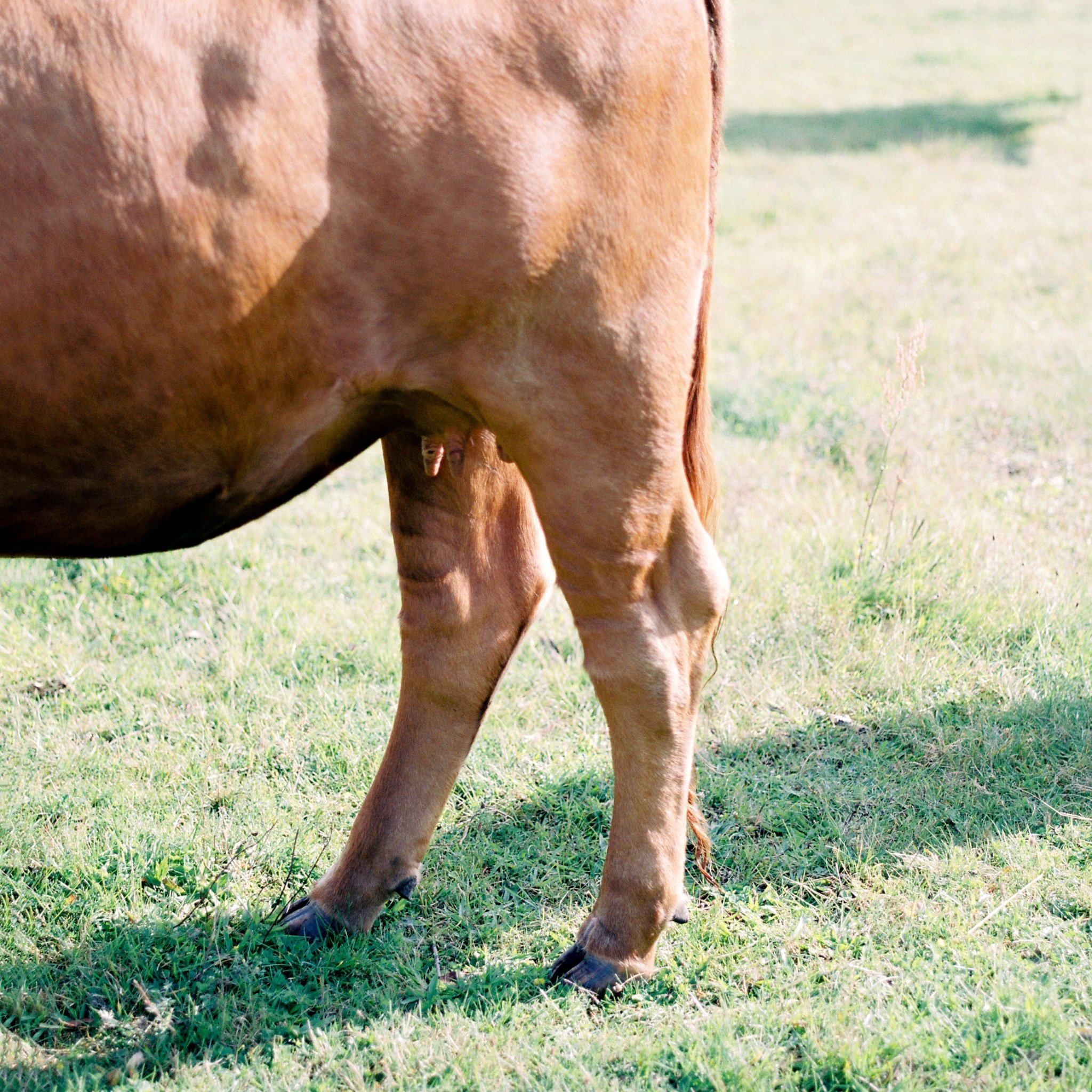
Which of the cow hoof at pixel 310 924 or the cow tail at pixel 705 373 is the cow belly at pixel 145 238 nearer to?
the cow tail at pixel 705 373

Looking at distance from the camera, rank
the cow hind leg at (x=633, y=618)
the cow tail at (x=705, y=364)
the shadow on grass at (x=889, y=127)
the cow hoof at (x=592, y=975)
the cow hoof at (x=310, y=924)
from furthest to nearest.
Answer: the shadow on grass at (x=889, y=127), the cow hoof at (x=310, y=924), the cow hoof at (x=592, y=975), the cow tail at (x=705, y=364), the cow hind leg at (x=633, y=618)

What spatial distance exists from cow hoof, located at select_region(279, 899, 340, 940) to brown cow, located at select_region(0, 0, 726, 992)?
74 cm

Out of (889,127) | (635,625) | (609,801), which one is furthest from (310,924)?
(889,127)

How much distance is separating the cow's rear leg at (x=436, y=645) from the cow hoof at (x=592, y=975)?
43 cm

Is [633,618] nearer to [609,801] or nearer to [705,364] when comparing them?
[705,364]

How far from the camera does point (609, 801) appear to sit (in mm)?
2998

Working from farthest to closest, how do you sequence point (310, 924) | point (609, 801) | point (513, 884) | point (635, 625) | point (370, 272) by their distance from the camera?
point (609, 801), point (513, 884), point (310, 924), point (635, 625), point (370, 272)

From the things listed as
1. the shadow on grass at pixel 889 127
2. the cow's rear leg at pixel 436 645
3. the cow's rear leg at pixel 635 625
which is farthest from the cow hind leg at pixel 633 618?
the shadow on grass at pixel 889 127

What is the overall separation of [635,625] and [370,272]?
2.63ft

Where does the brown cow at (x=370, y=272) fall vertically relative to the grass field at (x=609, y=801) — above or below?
above

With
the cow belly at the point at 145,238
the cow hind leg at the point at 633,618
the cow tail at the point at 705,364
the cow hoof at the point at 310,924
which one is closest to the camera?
the cow belly at the point at 145,238

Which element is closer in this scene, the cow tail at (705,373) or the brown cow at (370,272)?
the brown cow at (370,272)

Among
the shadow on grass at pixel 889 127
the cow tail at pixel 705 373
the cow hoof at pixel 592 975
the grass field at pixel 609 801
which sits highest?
the cow tail at pixel 705 373

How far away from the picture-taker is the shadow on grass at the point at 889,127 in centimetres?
1147
